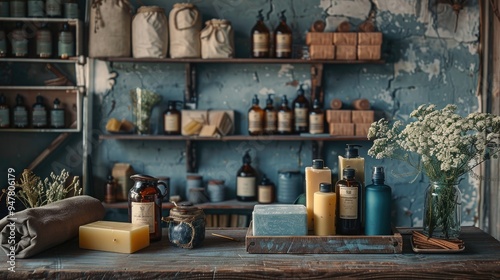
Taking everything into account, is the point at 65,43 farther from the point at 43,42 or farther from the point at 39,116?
the point at 39,116

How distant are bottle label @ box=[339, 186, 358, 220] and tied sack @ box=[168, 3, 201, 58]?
77.8 inches

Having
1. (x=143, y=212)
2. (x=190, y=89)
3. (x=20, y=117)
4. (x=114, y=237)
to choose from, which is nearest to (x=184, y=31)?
(x=190, y=89)

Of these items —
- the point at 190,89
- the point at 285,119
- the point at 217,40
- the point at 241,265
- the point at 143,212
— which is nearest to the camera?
the point at 241,265

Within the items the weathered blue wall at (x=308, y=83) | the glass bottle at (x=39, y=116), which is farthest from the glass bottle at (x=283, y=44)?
the glass bottle at (x=39, y=116)

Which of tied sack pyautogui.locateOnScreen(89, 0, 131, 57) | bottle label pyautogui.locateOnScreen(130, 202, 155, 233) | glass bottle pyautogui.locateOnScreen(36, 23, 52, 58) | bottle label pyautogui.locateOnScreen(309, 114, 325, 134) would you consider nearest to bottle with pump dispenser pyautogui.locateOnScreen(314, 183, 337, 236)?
bottle label pyautogui.locateOnScreen(130, 202, 155, 233)

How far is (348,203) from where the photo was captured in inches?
75.1

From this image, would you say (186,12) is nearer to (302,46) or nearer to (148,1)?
(148,1)

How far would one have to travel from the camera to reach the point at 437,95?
386 centimetres

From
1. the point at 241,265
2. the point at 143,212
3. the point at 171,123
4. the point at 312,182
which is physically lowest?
the point at 241,265

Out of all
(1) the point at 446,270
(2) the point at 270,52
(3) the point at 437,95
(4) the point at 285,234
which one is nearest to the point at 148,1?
(2) the point at 270,52

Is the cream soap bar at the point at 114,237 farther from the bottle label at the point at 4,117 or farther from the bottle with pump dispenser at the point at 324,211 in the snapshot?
the bottle label at the point at 4,117

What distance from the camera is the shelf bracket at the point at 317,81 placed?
12.3 ft

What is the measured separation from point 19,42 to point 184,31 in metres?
1.07

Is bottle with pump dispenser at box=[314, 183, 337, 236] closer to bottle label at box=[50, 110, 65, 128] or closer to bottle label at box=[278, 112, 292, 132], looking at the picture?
bottle label at box=[278, 112, 292, 132]
